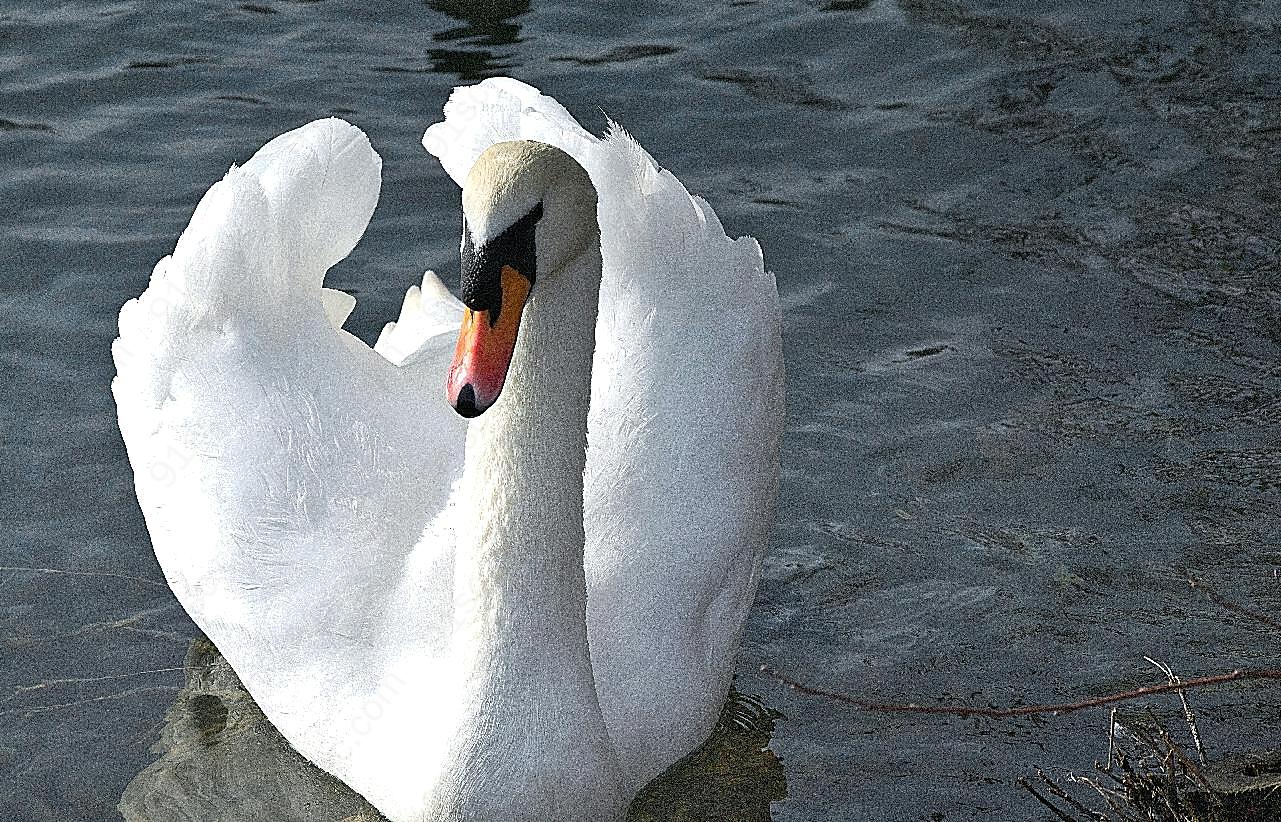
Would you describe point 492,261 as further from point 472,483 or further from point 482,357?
point 472,483

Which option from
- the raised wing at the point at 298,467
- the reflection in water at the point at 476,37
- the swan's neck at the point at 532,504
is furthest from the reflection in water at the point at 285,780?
the reflection in water at the point at 476,37

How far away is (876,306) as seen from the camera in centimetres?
773

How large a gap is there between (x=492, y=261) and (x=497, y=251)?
0.09ft

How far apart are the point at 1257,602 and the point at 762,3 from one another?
5.12 metres

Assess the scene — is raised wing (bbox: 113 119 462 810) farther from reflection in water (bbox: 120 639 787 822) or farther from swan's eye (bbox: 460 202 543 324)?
swan's eye (bbox: 460 202 543 324)

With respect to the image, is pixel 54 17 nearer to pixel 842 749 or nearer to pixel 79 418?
pixel 79 418

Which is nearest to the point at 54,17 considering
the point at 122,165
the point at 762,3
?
the point at 122,165

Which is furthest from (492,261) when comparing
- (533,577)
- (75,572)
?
(75,572)

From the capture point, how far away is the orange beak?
12.7 ft

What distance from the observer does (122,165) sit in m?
8.62

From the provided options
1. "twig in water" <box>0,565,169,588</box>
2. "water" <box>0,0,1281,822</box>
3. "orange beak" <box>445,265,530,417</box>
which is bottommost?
"twig in water" <box>0,565,169,588</box>


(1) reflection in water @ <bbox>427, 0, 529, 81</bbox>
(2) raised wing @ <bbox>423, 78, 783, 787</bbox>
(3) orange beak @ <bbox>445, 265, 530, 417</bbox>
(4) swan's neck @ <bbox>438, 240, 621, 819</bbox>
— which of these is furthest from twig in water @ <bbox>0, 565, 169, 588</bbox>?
(1) reflection in water @ <bbox>427, 0, 529, 81</bbox>

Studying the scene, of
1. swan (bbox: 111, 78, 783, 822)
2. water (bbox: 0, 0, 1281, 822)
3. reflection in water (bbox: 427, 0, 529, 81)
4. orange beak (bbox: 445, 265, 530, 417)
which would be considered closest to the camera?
orange beak (bbox: 445, 265, 530, 417)

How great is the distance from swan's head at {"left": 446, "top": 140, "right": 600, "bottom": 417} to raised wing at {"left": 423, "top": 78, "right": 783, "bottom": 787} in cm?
116
